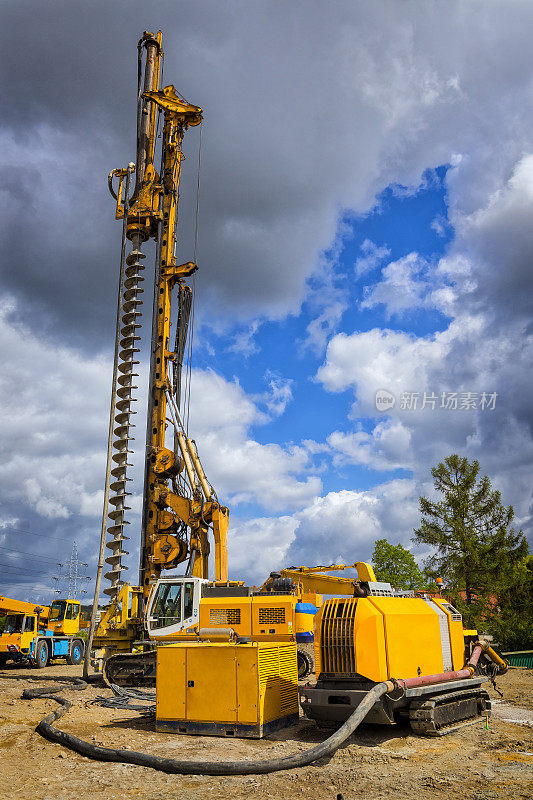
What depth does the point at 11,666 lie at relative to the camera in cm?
3089

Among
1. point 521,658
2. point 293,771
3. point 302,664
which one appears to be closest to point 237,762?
point 293,771

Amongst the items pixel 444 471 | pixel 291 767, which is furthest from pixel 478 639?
pixel 444 471

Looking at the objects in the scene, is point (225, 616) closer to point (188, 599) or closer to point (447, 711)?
point (188, 599)

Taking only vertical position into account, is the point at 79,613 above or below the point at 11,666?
above

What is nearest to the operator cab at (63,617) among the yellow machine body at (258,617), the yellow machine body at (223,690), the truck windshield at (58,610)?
the truck windshield at (58,610)

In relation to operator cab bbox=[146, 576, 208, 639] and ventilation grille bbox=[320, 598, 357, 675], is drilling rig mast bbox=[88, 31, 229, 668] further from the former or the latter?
ventilation grille bbox=[320, 598, 357, 675]

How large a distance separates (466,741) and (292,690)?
122 inches

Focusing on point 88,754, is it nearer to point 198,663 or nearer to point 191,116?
point 198,663

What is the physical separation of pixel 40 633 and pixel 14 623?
5.54 feet

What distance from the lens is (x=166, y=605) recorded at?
57.4ft

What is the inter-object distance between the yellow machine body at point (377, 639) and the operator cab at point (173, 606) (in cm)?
681

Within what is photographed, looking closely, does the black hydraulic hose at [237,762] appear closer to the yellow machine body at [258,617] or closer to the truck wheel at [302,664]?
the yellow machine body at [258,617]

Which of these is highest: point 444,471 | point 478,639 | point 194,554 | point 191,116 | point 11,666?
point 191,116

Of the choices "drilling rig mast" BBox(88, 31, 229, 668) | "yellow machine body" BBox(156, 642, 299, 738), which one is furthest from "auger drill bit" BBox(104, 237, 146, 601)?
"yellow machine body" BBox(156, 642, 299, 738)
